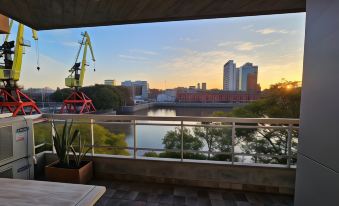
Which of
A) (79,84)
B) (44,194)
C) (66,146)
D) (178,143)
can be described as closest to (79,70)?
(79,84)

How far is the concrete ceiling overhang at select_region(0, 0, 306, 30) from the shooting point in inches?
86.2

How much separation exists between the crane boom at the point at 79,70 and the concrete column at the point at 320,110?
1716cm

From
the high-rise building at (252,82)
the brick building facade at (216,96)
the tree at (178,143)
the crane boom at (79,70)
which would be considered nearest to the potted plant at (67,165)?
the tree at (178,143)

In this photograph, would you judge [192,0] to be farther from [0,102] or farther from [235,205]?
[0,102]

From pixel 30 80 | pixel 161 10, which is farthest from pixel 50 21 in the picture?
pixel 30 80

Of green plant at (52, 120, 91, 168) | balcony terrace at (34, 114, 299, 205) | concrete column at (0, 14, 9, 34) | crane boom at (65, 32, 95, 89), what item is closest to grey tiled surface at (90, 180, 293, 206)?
balcony terrace at (34, 114, 299, 205)

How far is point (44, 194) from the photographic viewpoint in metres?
0.96

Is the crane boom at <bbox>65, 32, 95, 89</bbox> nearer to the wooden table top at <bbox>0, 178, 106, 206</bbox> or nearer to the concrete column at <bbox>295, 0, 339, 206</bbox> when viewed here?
the wooden table top at <bbox>0, 178, 106, 206</bbox>

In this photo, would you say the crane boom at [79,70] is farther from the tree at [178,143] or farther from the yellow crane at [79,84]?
the tree at [178,143]

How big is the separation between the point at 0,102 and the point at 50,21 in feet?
51.0

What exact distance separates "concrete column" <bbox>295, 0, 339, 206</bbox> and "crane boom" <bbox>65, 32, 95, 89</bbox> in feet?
56.3

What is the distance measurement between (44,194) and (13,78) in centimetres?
1614

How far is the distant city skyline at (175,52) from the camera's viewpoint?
725 cm

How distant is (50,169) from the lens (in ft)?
9.26
